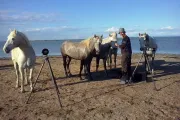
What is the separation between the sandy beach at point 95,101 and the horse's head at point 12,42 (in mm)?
1803

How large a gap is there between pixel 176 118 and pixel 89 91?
3.73 meters

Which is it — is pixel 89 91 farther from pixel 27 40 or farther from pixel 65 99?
pixel 27 40

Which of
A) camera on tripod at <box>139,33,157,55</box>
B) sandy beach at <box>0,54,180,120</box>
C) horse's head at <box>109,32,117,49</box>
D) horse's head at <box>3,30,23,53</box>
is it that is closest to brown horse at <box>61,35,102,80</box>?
sandy beach at <box>0,54,180,120</box>

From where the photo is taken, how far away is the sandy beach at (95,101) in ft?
22.5

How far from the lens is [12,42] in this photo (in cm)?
848

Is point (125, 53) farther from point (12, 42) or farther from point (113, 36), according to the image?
point (12, 42)

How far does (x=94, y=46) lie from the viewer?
1127 centimetres

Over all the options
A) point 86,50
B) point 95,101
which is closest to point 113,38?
point 86,50

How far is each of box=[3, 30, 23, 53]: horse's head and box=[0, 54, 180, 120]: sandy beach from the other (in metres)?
1.80

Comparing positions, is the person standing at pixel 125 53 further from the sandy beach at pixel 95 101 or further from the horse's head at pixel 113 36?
the horse's head at pixel 113 36

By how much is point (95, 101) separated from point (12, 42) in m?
3.58

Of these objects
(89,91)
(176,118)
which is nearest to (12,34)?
(89,91)

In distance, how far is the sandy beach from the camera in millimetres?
6867

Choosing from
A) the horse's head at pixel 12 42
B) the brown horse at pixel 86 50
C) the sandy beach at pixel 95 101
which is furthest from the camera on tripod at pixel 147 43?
the horse's head at pixel 12 42
